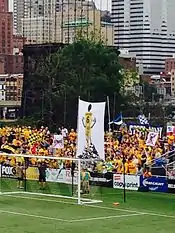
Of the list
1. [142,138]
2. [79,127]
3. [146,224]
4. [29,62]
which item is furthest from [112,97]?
[146,224]

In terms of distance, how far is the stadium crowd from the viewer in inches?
1325

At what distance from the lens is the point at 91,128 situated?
2736 centimetres

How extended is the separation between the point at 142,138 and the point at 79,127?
12.6 metres

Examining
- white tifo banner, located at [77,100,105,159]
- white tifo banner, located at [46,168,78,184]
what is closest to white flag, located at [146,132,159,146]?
white tifo banner, located at [46,168,78,184]

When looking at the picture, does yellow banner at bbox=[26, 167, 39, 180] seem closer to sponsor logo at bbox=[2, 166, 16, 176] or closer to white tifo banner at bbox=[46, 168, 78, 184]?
white tifo banner at bbox=[46, 168, 78, 184]

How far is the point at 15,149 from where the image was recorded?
39781mm

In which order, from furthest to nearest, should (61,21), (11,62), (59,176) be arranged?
1. (11,62)
2. (61,21)
3. (59,176)

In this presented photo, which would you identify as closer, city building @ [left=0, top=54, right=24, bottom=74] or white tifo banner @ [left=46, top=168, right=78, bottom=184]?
white tifo banner @ [left=46, top=168, right=78, bottom=184]

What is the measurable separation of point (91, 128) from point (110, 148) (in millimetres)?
9651

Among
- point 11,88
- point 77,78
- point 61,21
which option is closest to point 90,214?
point 77,78

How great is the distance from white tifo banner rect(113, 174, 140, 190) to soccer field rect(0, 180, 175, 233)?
541 mm

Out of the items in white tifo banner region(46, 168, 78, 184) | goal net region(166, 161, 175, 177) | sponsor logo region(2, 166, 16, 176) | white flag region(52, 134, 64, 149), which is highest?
white flag region(52, 134, 64, 149)

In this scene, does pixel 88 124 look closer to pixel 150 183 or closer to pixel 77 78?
pixel 150 183

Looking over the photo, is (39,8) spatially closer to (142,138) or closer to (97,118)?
(142,138)
